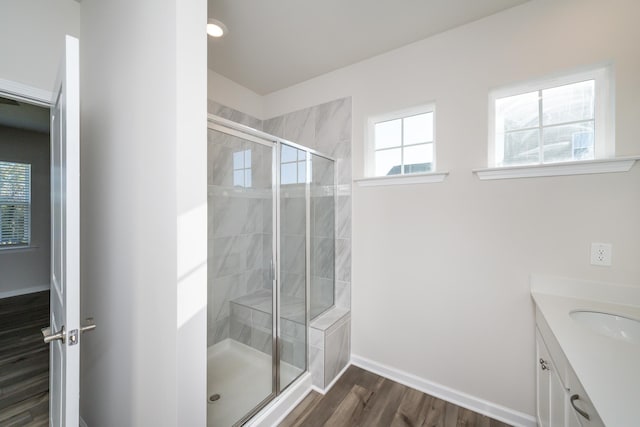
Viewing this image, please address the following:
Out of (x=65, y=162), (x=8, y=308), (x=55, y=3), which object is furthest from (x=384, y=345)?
(x=8, y=308)

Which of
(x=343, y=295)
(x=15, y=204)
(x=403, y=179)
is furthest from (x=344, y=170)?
(x=15, y=204)

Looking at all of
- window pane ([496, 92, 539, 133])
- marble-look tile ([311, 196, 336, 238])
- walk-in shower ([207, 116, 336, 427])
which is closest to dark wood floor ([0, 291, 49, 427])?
walk-in shower ([207, 116, 336, 427])

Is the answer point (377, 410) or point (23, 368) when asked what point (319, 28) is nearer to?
point (377, 410)

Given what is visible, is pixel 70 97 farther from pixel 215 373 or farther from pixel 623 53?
pixel 623 53

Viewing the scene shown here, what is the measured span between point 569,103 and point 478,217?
0.86 meters

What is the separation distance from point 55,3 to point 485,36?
8.90 ft

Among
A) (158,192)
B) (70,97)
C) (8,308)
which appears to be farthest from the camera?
(8,308)

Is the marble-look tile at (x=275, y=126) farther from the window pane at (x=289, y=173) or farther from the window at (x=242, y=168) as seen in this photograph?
the window at (x=242, y=168)

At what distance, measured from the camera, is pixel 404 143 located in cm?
210

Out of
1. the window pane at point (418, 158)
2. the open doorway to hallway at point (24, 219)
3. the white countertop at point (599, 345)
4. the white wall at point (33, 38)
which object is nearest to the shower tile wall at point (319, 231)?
the window pane at point (418, 158)

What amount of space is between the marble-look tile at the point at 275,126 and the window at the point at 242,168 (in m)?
1.08

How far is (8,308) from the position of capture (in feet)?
11.1

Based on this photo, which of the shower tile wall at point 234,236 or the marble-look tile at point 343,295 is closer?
the shower tile wall at point 234,236

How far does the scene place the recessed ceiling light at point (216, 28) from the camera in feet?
5.77
